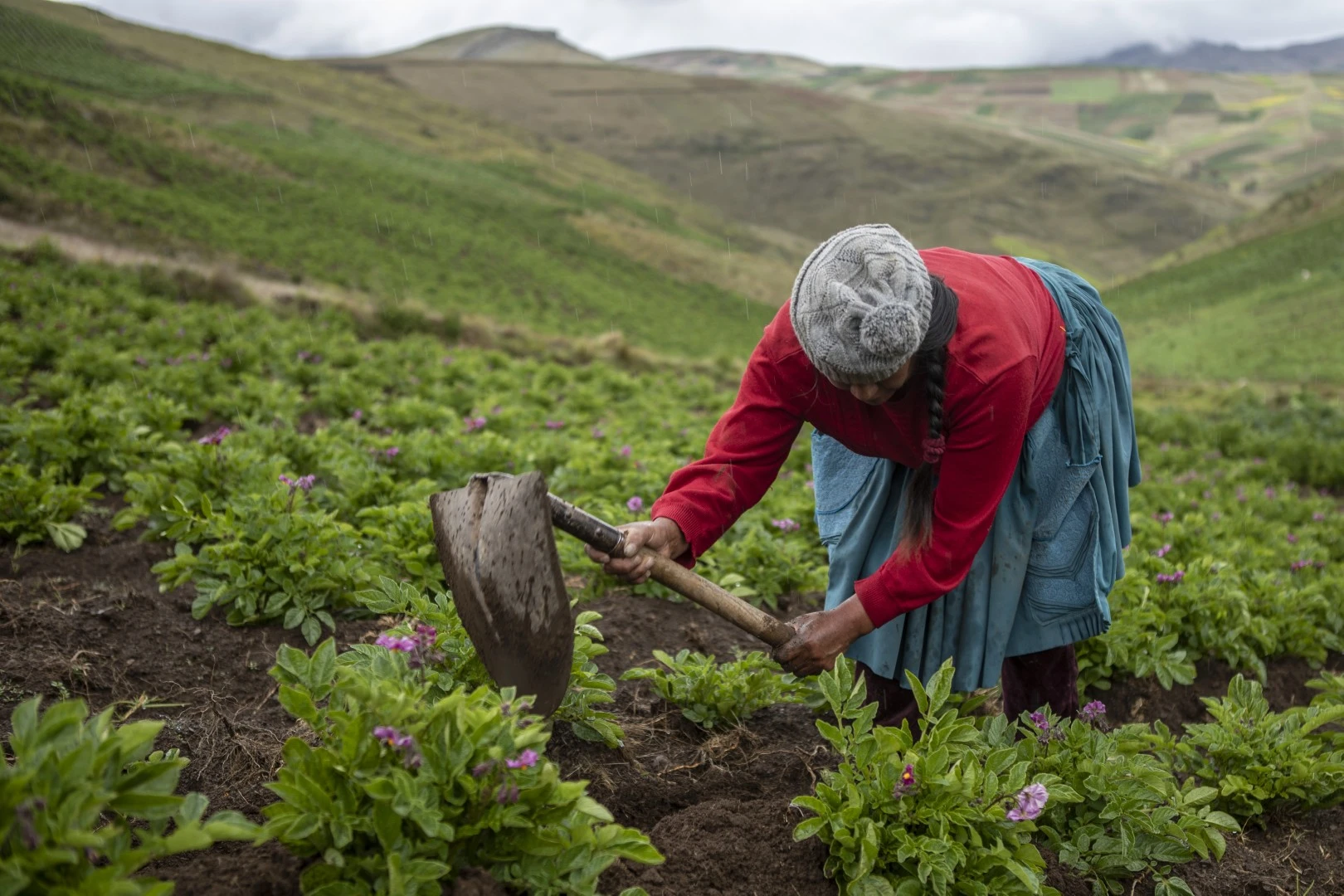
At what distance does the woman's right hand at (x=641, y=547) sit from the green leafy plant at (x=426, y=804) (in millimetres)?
657

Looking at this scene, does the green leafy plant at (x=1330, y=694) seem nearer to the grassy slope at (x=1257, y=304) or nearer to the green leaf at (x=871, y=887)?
the green leaf at (x=871, y=887)

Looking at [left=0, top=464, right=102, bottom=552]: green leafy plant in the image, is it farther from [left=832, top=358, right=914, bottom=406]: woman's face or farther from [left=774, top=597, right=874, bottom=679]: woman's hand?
[left=832, top=358, right=914, bottom=406]: woman's face

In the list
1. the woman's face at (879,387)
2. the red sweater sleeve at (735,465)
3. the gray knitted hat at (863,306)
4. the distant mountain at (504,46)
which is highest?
the distant mountain at (504,46)

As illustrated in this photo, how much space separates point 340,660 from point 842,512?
1485 mm

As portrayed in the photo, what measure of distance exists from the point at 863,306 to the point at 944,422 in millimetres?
484

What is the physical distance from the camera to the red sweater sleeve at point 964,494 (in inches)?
89.8

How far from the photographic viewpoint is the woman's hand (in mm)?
2539

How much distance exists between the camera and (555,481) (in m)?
5.39

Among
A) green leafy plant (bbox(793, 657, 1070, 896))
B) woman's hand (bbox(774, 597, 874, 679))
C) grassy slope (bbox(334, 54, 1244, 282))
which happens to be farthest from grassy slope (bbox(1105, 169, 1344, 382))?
grassy slope (bbox(334, 54, 1244, 282))

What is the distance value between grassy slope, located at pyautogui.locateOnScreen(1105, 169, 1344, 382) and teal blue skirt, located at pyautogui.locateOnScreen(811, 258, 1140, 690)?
17672 millimetres

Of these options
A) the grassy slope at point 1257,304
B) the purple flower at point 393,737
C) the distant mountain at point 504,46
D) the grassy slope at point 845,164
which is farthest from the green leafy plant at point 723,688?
the distant mountain at point 504,46

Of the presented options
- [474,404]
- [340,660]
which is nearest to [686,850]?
[340,660]

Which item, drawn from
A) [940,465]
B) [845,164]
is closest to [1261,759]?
[940,465]

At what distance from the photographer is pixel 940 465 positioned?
8.22ft
